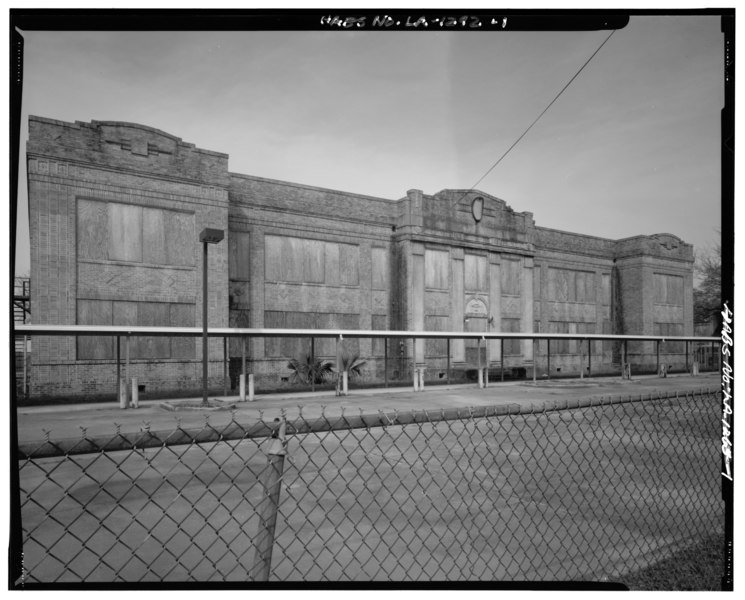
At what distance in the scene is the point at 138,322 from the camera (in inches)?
Result: 907

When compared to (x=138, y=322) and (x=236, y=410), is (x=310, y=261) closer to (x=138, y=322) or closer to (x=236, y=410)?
(x=138, y=322)

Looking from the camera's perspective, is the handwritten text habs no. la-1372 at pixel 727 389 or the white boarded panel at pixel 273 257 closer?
the handwritten text habs no. la-1372 at pixel 727 389

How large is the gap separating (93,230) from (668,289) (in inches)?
1675

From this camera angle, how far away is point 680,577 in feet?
12.2

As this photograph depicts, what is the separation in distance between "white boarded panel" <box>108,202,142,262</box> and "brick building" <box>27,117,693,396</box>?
0.06m

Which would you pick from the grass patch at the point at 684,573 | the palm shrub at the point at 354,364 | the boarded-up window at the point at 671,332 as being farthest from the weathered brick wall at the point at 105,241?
the boarded-up window at the point at 671,332

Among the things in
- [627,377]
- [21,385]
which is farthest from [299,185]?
[627,377]

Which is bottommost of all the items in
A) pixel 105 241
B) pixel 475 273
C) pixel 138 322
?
pixel 138 322

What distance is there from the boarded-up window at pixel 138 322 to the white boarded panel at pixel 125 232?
2.15 m

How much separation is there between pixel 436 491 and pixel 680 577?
3012mm

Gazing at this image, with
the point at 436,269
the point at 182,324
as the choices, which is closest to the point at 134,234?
the point at 182,324

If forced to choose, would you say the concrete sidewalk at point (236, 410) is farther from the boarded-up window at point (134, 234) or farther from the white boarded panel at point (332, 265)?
the white boarded panel at point (332, 265)

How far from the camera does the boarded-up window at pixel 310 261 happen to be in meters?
27.9

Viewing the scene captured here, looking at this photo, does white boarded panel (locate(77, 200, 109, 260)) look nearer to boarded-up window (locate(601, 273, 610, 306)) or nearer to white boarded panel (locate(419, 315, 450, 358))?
white boarded panel (locate(419, 315, 450, 358))
